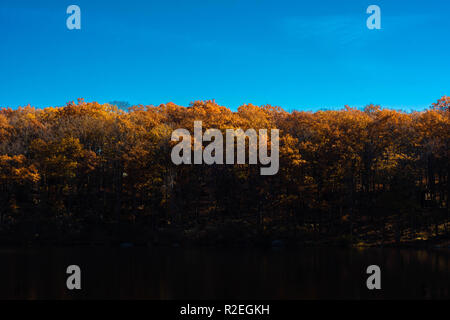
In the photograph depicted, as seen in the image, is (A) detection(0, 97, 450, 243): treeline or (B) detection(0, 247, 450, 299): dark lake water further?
(A) detection(0, 97, 450, 243): treeline

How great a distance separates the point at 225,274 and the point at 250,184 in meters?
32.4

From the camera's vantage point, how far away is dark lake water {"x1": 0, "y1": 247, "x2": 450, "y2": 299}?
27.5 metres

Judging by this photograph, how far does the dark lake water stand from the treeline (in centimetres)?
1151

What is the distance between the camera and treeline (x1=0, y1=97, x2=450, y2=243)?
6281 cm

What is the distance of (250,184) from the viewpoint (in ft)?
219

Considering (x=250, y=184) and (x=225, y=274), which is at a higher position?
(x=250, y=184)

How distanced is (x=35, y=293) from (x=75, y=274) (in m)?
6.38

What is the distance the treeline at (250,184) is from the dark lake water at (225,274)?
11511 mm

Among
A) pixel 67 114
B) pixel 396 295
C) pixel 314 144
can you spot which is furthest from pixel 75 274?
pixel 67 114

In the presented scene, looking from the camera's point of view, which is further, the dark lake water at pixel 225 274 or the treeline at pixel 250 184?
the treeline at pixel 250 184

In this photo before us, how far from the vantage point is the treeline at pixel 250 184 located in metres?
62.8

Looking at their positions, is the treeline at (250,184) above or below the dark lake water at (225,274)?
above

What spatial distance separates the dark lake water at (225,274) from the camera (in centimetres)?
2755

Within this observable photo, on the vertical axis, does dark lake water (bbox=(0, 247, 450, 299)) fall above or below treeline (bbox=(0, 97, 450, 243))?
below
